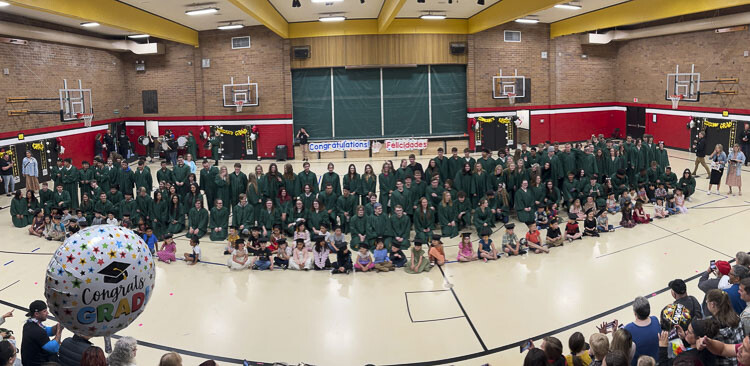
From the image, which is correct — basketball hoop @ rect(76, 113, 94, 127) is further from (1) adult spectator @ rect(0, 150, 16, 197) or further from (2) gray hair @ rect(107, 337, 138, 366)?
(2) gray hair @ rect(107, 337, 138, 366)

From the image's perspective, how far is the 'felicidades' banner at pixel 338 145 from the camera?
1054 inches

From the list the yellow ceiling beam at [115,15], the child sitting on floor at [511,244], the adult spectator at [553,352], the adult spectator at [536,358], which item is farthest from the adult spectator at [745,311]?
the yellow ceiling beam at [115,15]

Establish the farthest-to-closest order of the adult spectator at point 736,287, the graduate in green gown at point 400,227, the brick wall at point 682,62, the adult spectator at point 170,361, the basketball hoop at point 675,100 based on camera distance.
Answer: the basketball hoop at point 675,100
the brick wall at point 682,62
the graduate in green gown at point 400,227
the adult spectator at point 736,287
the adult spectator at point 170,361

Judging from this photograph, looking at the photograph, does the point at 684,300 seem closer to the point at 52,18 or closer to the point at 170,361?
the point at 170,361

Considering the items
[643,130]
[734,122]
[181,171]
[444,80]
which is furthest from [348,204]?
[643,130]

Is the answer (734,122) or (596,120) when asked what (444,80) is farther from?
(734,122)

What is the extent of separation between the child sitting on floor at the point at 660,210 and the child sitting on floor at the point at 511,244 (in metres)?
5.16

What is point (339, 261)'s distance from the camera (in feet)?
Result: 38.8

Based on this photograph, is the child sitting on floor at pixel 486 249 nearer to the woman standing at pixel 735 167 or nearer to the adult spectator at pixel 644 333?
the adult spectator at pixel 644 333

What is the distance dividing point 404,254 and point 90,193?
983cm

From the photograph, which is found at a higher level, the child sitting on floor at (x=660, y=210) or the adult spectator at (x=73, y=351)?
the adult spectator at (x=73, y=351)

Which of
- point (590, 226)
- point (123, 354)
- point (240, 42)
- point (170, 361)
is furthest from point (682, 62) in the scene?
point (123, 354)

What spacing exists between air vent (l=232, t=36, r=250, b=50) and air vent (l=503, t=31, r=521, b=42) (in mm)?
12433

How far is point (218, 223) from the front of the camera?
47.7 ft
